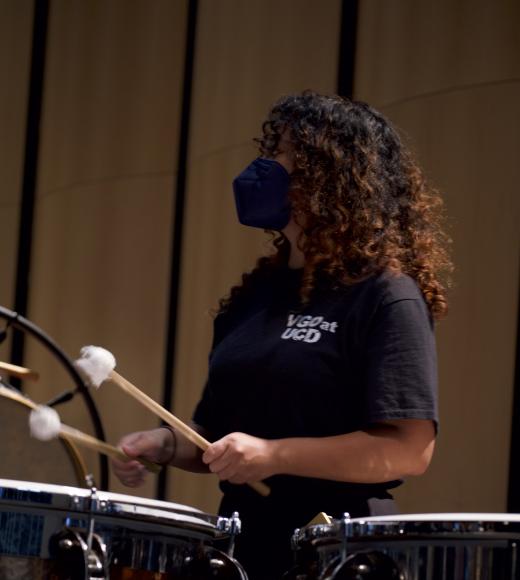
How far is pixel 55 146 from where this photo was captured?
4.73 metres

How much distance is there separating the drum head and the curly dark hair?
32.9 inches

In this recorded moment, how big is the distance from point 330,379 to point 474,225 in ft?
5.38

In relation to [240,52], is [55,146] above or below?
below

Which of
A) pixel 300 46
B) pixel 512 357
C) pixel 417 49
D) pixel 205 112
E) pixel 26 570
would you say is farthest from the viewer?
pixel 205 112

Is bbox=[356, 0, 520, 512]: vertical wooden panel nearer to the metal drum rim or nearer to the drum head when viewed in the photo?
the drum head

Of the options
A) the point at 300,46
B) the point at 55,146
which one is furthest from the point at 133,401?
the point at 300,46

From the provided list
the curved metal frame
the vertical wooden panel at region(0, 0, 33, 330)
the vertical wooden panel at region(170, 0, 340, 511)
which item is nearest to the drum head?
the curved metal frame

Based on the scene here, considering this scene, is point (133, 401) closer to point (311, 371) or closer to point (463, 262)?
point (463, 262)

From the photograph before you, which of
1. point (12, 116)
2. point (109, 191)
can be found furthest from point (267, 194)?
point (12, 116)

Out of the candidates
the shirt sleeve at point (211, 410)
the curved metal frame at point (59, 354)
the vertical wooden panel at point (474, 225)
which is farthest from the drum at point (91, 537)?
the vertical wooden panel at point (474, 225)

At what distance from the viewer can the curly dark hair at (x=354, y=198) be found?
2.00m

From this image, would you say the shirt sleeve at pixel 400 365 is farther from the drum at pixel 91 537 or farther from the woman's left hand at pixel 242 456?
the drum at pixel 91 537

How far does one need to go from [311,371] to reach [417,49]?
2.01 metres

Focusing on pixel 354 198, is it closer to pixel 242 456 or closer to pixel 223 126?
pixel 242 456
